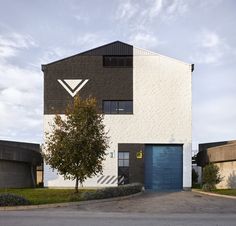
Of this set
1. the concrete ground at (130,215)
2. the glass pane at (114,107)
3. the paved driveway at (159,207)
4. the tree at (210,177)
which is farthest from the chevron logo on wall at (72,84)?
the paved driveway at (159,207)

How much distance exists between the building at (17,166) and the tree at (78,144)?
8635 millimetres

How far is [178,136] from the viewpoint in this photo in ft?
113

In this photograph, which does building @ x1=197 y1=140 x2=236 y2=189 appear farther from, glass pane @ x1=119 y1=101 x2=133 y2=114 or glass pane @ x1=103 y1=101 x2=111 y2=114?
glass pane @ x1=103 y1=101 x2=111 y2=114

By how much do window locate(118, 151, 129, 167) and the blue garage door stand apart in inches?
59.7

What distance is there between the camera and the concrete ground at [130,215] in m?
Result: 13.5

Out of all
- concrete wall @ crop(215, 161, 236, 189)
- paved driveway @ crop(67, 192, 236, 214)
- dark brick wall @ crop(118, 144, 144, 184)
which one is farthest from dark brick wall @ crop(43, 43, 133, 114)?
paved driveway @ crop(67, 192, 236, 214)

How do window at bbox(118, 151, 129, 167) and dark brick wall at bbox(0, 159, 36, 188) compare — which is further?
window at bbox(118, 151, 129, 167)

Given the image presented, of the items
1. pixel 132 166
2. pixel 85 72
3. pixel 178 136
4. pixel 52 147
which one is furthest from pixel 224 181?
pixel 52 147

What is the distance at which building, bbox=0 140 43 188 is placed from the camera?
33.0m

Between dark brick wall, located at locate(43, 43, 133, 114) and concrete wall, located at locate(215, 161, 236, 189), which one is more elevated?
dark brick wall, located at locate(43, 43, 133, 114)

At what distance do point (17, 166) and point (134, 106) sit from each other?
36.1 feet

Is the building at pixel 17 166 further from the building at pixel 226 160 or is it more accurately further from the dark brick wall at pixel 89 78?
the building at pixel 226 160

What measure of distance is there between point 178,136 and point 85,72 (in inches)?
356

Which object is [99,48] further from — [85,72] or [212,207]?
[212,207]
